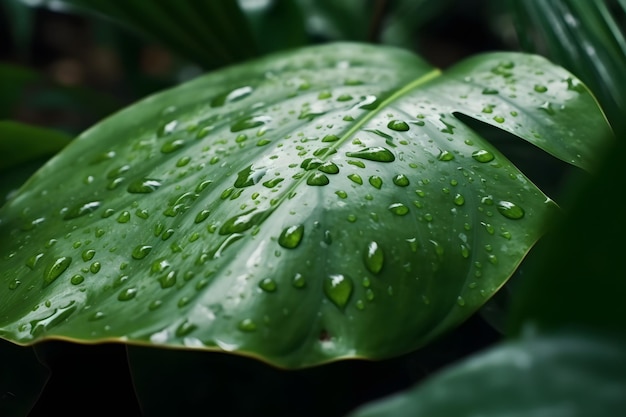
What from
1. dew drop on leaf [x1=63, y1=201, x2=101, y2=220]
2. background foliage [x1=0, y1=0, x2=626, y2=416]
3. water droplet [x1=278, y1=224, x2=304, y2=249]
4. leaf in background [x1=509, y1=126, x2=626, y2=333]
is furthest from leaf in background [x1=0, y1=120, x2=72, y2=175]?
leaf in background [x1=509, y1=126, x2=626, y2=333]

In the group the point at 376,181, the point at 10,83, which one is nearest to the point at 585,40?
the point at 376,181

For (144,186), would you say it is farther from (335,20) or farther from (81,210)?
(335,20)

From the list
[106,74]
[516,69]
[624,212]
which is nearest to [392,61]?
[516,69]

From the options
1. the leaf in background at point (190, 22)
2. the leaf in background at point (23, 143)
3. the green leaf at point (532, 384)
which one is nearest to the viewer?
the green leaf at point (532, 384)

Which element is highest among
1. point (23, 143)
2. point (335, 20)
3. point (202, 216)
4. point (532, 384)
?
point (532, 384)

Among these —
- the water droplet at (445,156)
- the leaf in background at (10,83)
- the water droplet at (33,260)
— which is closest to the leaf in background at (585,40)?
the water droplet at (445,156)

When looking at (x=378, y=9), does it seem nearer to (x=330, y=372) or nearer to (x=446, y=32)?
(x=330, y=372)

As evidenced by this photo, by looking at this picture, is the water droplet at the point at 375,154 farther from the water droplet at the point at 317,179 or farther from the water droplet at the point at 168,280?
the water droplet at the point at 168,280

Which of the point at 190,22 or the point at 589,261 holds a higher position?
the point at 589,261
